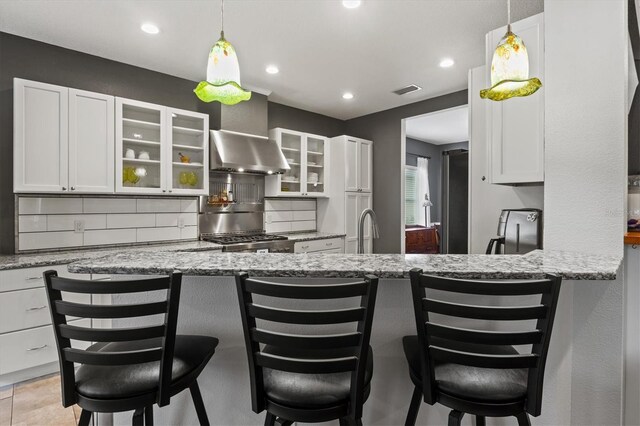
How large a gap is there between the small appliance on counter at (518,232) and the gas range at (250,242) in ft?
7.50

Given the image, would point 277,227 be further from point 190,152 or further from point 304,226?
point 190,152

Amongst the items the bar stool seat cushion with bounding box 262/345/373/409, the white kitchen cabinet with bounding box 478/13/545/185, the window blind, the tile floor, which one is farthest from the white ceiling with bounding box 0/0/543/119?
the window blind

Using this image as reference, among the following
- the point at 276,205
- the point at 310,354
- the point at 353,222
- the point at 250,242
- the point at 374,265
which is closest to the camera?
the point at 310,354

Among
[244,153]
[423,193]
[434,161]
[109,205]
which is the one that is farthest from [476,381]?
[434,161]

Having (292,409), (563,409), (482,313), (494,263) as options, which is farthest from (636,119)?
(292,409)

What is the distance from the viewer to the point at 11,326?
2.48m

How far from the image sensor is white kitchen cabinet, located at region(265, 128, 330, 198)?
4.52 m

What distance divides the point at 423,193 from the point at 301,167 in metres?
3.92

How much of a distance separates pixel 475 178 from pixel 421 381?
89.0 inches

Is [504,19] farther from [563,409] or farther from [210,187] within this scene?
[210,187]

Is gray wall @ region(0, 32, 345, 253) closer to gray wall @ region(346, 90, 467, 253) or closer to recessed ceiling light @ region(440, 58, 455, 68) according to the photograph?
gray wall @ region(346, 90, 467, 253)

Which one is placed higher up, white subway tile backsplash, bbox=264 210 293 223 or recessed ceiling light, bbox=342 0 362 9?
recessed ceiling light, bbox=342 0 362 9

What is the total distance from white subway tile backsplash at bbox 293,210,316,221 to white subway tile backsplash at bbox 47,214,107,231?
8.00 ft

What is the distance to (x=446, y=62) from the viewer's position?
11.1 ft
